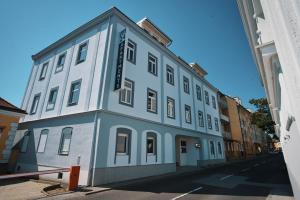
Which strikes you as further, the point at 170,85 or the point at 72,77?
the point at 170,85

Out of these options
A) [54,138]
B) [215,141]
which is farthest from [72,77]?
[215,141]

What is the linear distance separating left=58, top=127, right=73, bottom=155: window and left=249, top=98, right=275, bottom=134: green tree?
3860 cm

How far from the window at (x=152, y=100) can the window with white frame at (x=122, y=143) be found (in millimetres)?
3784

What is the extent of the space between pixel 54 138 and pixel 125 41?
361 inches

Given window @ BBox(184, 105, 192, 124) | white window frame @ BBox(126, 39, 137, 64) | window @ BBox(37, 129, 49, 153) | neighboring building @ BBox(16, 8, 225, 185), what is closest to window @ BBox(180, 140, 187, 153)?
neighboring building @ BBox(16, 8, 225, 185)

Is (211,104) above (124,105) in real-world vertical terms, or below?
above

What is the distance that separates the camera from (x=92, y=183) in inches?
383

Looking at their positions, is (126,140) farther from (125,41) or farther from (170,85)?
(170,85)

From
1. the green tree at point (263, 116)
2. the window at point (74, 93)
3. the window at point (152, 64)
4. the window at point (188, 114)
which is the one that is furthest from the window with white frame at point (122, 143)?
the green tree at point (263, 116)

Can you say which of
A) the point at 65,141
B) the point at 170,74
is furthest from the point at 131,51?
the point at 65,141

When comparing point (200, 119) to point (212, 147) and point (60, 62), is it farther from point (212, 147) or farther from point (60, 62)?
point (60, 62)

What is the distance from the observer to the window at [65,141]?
1209 cm

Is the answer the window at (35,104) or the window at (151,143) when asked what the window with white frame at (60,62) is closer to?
the window at (35,104)

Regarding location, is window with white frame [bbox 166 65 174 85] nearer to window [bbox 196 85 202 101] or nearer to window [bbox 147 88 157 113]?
window [bbox 147 88 157 113]
